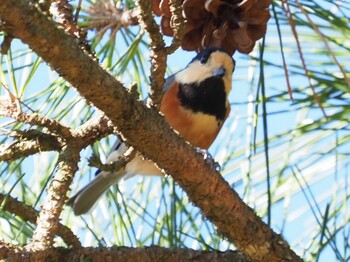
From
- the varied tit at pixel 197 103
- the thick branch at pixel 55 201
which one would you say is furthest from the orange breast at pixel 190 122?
the thick branch at pixel 55 201

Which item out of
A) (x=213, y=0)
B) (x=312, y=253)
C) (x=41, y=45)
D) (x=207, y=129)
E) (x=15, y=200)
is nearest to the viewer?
(x=41, y=45)

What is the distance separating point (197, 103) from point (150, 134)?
66 cm

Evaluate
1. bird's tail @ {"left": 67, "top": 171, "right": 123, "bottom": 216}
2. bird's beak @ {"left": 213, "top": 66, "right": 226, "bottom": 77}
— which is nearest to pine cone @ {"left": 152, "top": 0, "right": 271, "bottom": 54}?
bird's beak @ {"left": 213, "top": 66, "right": 226, "bottom": 77}

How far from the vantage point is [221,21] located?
1107 millimetres

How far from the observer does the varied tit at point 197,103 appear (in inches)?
57.1

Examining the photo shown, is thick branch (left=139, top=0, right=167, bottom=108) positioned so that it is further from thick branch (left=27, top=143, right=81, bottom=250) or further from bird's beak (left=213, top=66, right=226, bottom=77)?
bird's beak (left=213, top=66, right=226, bottom=77)

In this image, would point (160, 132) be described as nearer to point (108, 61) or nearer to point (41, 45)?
point (41, 45)

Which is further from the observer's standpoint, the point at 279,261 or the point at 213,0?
the point at 213,0

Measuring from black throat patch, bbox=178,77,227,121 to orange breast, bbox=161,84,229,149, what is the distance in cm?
1

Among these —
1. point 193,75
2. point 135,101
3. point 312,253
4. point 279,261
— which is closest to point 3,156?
point 135,101

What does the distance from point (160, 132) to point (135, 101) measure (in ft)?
0.17

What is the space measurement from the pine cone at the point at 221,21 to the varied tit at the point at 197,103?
25cm

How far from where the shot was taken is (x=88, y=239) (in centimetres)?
146

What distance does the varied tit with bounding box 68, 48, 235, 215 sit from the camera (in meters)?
1.45
